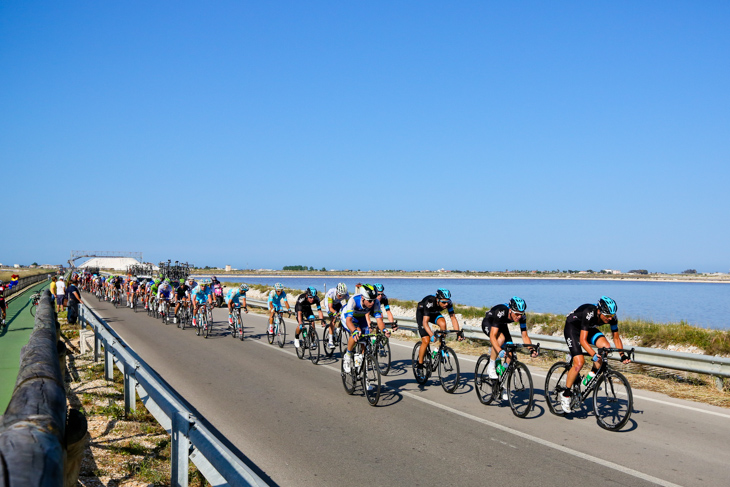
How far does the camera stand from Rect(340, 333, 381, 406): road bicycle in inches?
368

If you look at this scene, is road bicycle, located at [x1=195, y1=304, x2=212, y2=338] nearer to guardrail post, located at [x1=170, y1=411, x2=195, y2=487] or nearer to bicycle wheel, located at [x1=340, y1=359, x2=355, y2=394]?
bicycle wheel, located at [x1=340, y1=359, x2=355, y2=394]

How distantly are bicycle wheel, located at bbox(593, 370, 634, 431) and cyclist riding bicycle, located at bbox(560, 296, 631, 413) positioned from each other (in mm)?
215

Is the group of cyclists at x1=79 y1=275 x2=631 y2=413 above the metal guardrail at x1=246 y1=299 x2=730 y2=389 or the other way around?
above

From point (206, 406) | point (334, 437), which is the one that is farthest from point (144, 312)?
point (334, 437)

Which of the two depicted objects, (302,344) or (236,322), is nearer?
(302,344)

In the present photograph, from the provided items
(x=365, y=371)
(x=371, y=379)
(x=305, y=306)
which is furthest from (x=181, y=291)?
(x=371, y=379)

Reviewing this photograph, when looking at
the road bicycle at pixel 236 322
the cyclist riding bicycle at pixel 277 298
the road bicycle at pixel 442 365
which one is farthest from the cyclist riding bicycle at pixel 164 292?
the road bicycle at pixel 442 365

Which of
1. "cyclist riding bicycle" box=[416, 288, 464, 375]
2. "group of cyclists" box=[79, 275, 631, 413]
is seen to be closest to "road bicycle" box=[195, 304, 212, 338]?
"group of cyclists" box=[79, 275, 631, 413]

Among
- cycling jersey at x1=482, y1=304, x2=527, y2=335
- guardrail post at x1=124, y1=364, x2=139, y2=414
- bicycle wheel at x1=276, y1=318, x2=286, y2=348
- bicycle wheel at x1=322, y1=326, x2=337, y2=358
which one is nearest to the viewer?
guardrail post at x1=124, y1=364, x2=139, y2=414

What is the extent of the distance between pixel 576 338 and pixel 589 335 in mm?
372

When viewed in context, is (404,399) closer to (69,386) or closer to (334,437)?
(334,437)

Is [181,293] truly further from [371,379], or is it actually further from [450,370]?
[450,370]

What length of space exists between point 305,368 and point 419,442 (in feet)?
19.8

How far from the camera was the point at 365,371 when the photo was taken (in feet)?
31.6
